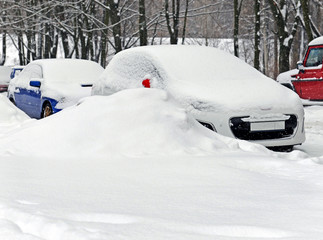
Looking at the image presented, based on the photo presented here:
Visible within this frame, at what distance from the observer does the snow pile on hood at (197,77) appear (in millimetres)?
7355

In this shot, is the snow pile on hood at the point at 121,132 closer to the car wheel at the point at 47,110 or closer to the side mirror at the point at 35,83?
the car wheel at the point at 47,110

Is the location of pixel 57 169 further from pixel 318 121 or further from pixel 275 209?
pixel 318 121

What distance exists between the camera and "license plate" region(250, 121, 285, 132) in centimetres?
A: 721

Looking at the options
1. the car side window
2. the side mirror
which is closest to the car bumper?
the side mirror

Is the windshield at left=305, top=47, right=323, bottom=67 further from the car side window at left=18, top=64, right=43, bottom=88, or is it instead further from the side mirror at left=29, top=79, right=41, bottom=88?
the side mirror at left=29, top=79, right=41, bottom=88

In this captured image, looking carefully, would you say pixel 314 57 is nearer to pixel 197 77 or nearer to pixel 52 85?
pixel 52 85

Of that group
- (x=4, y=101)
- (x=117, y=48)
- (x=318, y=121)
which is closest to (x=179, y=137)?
(x=4, y=101)

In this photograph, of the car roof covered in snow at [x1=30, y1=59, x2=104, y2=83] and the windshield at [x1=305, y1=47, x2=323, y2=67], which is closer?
the car roof covered in snow at [x1=30, y1=59, x2=104, y2=83]

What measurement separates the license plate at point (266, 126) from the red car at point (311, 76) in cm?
806

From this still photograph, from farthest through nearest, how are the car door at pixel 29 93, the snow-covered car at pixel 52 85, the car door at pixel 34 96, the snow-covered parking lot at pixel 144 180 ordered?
1. the car door at pixel 29 93
2. the car door at pixel 34 96
3. the snow-covered car at pixel 52 85
4. the snow-covered parking lot at pixel 144 180

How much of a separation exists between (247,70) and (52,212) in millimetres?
5659

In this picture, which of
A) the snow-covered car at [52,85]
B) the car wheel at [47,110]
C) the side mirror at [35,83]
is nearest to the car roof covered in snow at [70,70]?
the snow-covered car at [52,85]

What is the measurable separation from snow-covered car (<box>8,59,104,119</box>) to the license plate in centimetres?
491

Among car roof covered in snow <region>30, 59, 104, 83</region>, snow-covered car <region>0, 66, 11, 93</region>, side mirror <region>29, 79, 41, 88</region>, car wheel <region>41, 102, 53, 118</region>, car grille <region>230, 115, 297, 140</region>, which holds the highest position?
car roof covered in snow <region>30, 59, 104, 83</region>
